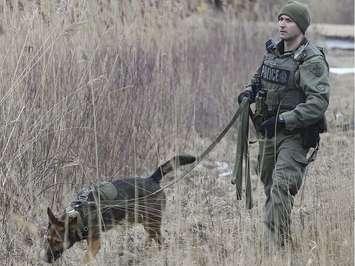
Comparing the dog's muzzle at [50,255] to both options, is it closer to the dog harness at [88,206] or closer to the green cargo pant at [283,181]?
the dog harness at [88,206]

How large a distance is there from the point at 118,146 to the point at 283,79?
70.5 inches

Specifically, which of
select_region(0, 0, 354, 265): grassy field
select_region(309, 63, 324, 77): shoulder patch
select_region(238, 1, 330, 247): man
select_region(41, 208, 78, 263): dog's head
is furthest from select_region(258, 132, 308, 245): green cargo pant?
select_region(41, 208, 78, 263): dog's head

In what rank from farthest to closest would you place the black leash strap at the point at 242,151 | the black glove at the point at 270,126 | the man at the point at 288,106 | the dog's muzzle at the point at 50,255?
the black leash strap at the point at 242,151
the black glove at the point at 270,126
the man at the point at 288,106
the dog's muzzle at the point at 50,255

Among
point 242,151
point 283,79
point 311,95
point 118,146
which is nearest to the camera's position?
point 311,95

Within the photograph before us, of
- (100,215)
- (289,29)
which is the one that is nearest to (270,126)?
(289,29)

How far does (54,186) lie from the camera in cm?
495

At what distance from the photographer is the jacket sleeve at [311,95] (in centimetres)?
411

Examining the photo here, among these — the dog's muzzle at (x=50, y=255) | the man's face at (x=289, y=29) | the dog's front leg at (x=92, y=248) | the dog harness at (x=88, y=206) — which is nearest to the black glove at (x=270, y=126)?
the man's face at (x=289, y=29)

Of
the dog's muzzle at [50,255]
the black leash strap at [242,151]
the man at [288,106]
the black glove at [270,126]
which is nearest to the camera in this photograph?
the dog's muzzle at [50,255]

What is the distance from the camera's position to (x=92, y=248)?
4.12 meters

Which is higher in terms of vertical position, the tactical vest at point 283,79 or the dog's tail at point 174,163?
the tactical vest at point 283,79

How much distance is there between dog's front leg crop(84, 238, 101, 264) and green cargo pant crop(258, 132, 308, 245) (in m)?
1.01

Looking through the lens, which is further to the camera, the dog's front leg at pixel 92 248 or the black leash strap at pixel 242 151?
the black leash strap at pixel 242 151

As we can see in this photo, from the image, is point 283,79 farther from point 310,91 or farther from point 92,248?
point 92,248
